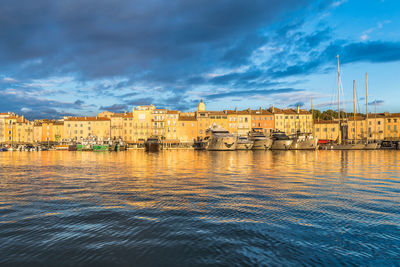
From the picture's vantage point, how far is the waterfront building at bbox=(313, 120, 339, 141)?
113 meters

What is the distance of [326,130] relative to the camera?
113938 mm

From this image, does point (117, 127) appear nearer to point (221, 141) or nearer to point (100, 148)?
point (100, 148)

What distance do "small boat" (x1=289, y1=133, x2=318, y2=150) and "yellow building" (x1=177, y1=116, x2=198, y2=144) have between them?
127 ft

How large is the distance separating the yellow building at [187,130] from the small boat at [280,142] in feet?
107

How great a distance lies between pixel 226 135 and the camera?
86.8 meters

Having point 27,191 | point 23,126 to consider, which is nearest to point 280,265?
point 27,191

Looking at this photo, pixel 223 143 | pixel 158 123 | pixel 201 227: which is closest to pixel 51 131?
pixel 158 123

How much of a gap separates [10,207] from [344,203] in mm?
11636

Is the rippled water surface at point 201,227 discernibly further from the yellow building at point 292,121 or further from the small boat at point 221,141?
the yellow building at point 292,121

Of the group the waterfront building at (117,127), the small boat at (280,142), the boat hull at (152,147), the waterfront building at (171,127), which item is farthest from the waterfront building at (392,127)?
the waterfront building at (117,127)

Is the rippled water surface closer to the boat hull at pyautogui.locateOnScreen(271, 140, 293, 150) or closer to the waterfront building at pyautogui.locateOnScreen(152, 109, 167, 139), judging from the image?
the boat hull at pyautogui.locateOnScreen(271, 140, 293, 150)

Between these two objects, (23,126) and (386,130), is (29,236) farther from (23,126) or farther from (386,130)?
(23,126)

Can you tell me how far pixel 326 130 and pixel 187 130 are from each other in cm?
5334

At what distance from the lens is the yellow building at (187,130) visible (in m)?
114
